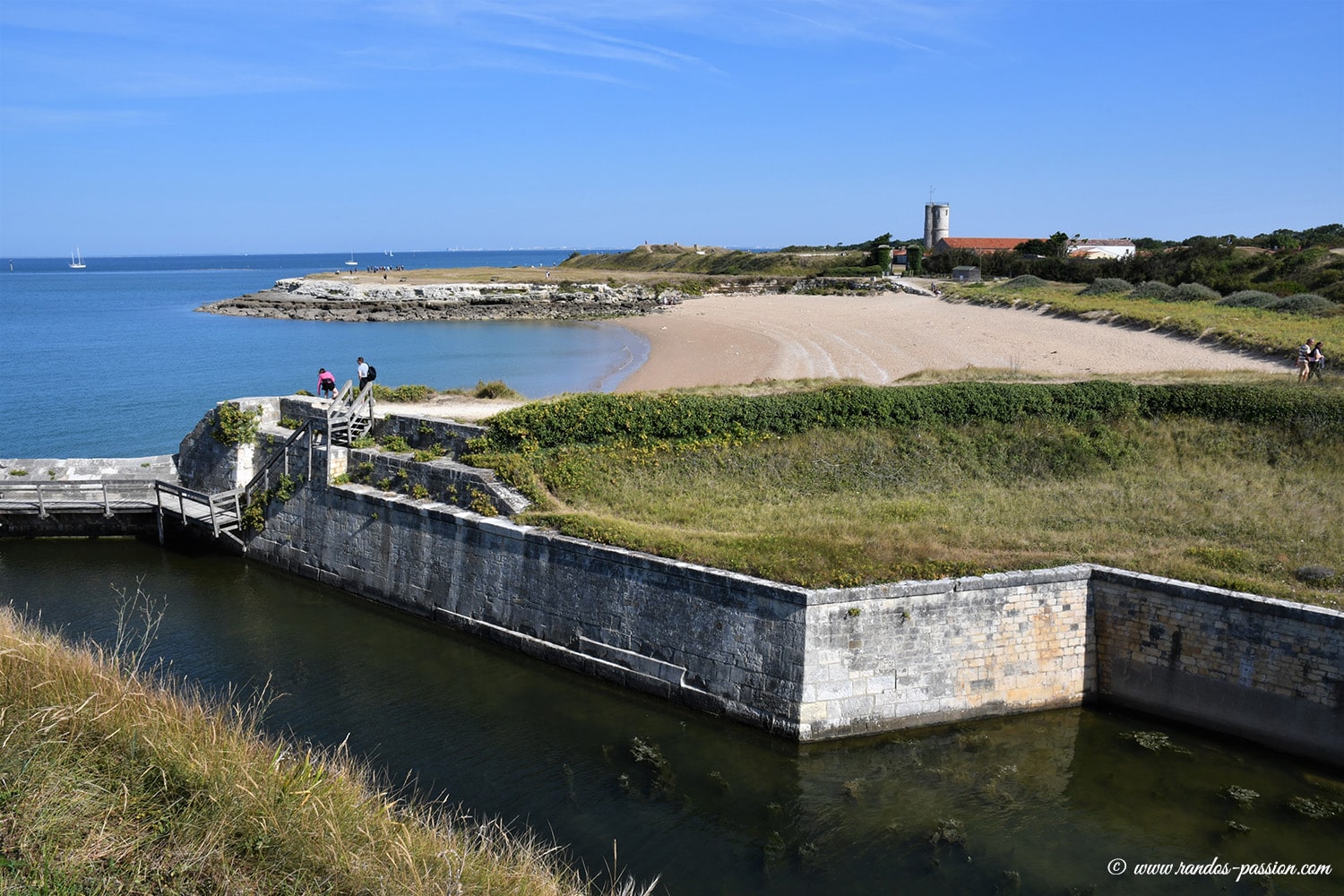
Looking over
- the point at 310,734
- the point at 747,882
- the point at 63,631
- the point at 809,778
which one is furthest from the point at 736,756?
the point at 63,631

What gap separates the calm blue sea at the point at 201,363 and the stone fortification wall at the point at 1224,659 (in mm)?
23064

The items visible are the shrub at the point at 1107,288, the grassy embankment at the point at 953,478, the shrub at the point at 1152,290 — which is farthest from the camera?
the shrub at the point at 1107,288

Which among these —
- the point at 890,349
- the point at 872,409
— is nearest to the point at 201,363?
the point at 890,349

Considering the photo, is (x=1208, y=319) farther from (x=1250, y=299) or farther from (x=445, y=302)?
(x=445, y=302)

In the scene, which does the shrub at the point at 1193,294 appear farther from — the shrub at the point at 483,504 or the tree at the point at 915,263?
the tree at the point at 915,263

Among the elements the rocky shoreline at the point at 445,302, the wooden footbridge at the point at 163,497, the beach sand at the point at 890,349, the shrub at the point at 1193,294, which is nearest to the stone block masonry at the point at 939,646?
the wooden footbridge at the point at 163,497

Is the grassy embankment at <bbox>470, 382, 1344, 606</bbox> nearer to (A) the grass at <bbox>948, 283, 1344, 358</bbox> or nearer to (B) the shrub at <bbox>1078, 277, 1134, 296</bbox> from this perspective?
(A) the grass at <bbox>948, 283, 1344, 358</bbox>

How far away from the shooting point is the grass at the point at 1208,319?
29281 mm

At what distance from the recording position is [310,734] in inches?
526

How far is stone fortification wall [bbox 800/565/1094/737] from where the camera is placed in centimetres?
1318

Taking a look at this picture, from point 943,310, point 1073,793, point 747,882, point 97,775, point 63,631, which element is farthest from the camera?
point 943,310

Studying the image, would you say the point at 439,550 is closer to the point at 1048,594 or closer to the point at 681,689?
the point at 681,689

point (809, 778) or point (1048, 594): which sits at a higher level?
point (1048, 594)

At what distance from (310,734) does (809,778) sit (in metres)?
7.12
